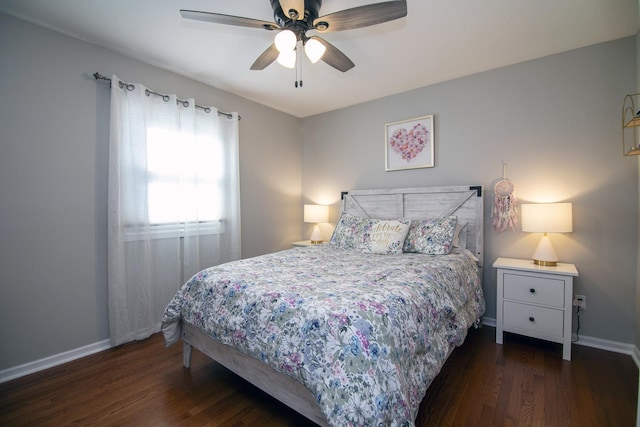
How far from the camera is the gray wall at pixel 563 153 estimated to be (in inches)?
86.6

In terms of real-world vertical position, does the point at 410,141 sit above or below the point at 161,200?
above

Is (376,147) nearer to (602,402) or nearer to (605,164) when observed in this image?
(605,164)

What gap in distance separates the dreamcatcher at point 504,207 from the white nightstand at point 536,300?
0.37m

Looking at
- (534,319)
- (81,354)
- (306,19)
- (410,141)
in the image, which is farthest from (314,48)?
(81,354)

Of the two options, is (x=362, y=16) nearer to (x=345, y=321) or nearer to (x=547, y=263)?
(x=345, y=321)

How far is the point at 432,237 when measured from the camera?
2580 millimetres

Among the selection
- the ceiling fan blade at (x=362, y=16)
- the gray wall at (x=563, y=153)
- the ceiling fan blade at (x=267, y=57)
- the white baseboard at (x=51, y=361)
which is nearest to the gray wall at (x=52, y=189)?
the white baseboard at (x=51, y=361)

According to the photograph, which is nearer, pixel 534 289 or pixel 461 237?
pixel 534 289

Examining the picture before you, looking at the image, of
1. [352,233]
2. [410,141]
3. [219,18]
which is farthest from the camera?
[410,141]

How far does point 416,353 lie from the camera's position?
1334mm

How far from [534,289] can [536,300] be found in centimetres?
9

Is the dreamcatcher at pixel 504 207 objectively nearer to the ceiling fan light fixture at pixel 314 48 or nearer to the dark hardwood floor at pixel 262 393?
the dark hardwood floor at pixel 262 393

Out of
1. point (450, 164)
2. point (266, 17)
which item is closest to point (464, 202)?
point (450, 164)

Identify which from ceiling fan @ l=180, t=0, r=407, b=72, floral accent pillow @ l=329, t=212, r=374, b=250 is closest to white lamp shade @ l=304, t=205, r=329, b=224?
floral accent pillow @ l=329, t=212, r=374, b=250
